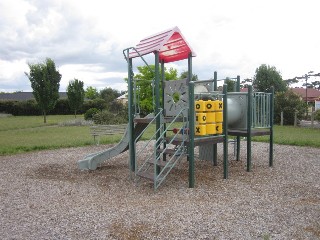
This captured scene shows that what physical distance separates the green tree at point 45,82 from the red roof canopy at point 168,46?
68.8ft

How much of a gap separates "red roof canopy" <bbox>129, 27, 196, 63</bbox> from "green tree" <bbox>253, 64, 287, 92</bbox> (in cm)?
3284

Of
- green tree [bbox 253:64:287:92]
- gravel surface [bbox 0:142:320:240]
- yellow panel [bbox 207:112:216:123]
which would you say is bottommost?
gravel surface [bbox 0:142:320:240]

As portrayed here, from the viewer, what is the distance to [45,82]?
2756cm

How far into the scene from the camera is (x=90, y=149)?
12.9 metres

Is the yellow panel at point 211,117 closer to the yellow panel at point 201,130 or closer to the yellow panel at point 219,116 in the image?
the yellow panel at point 219,116

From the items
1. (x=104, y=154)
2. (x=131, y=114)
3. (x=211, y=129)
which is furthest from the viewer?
(x=104, y=154)

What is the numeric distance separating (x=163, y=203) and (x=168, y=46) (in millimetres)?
4592

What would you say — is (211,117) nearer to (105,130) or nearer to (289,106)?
(105,130)

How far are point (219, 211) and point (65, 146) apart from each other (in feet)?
31.5

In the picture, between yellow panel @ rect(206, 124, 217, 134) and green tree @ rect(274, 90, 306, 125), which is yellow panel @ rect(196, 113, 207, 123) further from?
green tree @ rect(274, 90, 306, 125)

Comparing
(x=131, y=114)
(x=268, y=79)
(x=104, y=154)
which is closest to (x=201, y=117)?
(x=131, y=114)

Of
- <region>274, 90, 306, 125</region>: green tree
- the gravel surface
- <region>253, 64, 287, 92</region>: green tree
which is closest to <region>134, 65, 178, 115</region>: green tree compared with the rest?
<region>253, 64, 287, 92</region>: green tree

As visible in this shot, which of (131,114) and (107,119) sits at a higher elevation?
(131,114)

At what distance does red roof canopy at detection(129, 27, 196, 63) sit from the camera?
7.60 m
